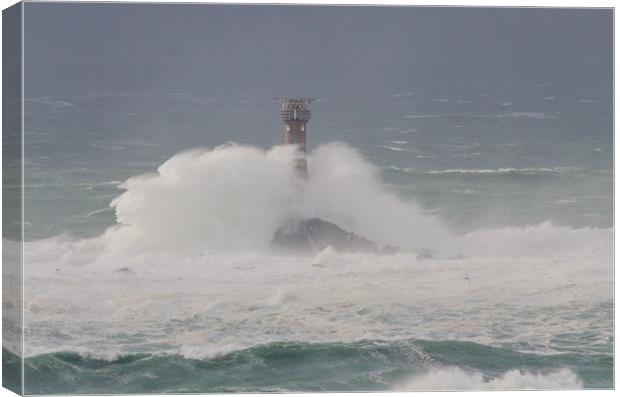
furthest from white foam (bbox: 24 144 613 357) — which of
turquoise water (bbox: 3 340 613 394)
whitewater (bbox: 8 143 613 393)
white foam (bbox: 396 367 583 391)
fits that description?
white foam (bbox: 396 367 583 391)

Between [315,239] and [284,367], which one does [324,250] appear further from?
[284,367]

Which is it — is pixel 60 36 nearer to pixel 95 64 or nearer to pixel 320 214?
pixel 95 64

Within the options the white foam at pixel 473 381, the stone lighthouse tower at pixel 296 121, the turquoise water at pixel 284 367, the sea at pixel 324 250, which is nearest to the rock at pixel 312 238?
the sea at pixel 324 250

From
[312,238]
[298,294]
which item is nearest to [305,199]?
[312,238]

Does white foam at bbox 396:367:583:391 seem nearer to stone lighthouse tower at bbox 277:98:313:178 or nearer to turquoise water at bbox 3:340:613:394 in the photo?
turquoise water at bbox 3:340:613:394

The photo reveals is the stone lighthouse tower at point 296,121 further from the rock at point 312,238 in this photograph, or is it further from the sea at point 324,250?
the rock at point 312,238
